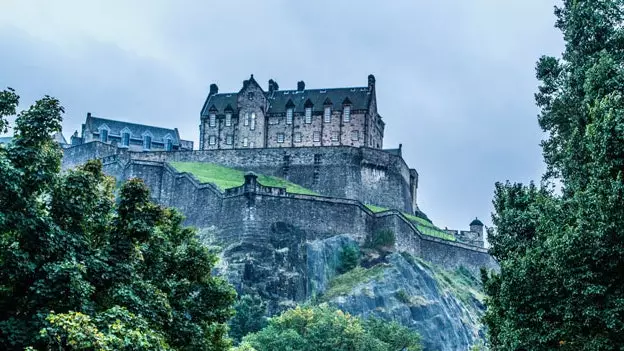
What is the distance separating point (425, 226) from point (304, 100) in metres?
17.4

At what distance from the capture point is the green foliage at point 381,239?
71500 millimetres

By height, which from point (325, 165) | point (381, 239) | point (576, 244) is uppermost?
point (325, 165)

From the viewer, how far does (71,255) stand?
18.5 meters

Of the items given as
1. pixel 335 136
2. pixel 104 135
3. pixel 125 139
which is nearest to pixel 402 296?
pixel 335 136

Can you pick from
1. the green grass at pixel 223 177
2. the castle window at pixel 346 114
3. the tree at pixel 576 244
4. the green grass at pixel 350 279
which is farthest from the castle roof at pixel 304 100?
the tree at pixel 576 244

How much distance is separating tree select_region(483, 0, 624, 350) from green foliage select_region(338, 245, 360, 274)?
40.0 meters

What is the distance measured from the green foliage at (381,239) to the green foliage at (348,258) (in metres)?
2.18

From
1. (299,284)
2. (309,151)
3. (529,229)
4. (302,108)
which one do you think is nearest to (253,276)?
(299,284)

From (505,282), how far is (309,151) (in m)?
56.2

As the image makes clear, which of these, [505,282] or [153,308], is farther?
[505,282]

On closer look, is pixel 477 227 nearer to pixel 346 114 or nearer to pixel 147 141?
pixel 346 114

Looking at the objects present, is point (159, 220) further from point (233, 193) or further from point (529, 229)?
point (233, 193)

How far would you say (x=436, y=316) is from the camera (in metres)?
67.5

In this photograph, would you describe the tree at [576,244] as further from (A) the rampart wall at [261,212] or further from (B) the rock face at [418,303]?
(A) the rampart wall at [261,212]
